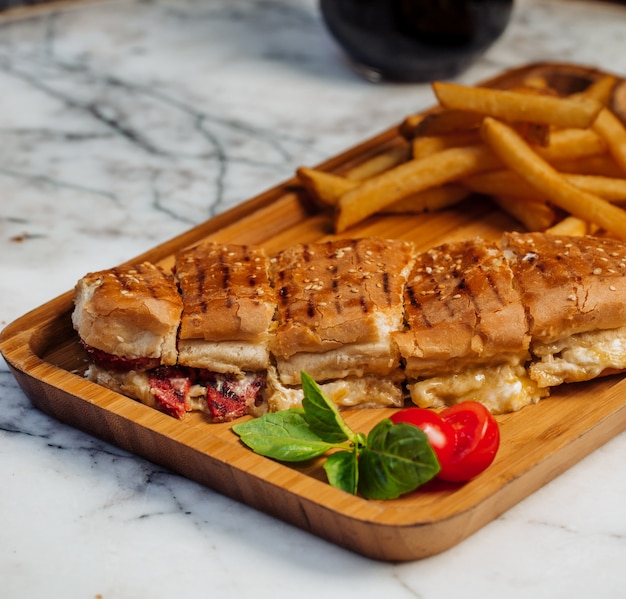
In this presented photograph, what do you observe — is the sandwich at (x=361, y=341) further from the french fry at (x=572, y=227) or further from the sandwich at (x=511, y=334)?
the french fry at (x=572, y=227)

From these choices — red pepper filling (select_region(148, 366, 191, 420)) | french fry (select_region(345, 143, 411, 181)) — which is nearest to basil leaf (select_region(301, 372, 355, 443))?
red pepper filling (select_region(148, 366, 191, 420))

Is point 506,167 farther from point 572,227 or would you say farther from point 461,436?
point 461,436

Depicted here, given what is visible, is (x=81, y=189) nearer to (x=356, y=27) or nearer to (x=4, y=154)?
(x=4, y=154)

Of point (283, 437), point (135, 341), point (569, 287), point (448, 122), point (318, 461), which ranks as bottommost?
point (318, 461)

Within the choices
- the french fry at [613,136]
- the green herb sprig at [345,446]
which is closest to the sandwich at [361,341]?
the green herb sprig at [345,446]

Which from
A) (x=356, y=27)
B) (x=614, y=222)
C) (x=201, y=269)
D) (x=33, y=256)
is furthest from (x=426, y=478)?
(x=356, y=27)

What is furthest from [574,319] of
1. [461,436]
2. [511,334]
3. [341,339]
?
[341,339]

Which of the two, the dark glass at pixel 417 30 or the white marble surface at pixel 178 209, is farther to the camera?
the dark glass at pixel 417 30

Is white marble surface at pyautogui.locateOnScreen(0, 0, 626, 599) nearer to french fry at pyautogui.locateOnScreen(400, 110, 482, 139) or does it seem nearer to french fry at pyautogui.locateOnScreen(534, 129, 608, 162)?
french fry at pyautogui.locateOnScreen(400, 110, 482, 139)
